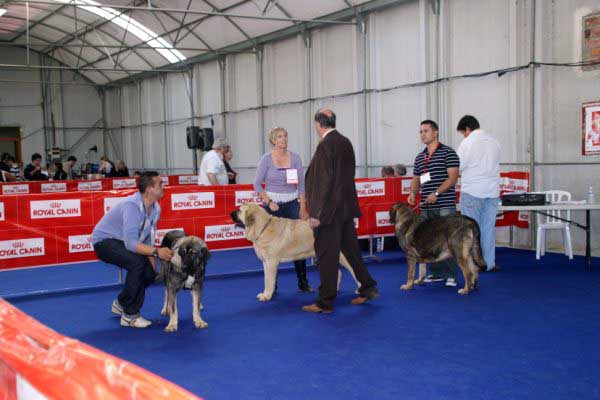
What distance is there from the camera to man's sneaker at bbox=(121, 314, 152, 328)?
462 centimetres

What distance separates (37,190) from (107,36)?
24.9 feet

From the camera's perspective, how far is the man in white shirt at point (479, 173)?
6.41 meters

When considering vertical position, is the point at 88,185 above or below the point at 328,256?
above

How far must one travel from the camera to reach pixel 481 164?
641 centimetres

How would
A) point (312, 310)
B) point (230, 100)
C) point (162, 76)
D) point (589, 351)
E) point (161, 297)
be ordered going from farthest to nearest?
1. point (162, 76)
2. point (230, 100)
3. point (161, 297)
4. point (312, 310)
5. point (589, 351)

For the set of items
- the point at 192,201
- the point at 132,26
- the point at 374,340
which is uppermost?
the point at 132,26

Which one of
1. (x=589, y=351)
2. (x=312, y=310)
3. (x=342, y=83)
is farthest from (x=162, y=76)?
(x=589, y=351)

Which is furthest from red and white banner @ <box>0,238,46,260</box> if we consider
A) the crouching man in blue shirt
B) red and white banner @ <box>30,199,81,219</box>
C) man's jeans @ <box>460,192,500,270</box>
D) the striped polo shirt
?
man's jeans @ <box>460,192,500,270</box>

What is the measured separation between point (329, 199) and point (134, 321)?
6.09 feet

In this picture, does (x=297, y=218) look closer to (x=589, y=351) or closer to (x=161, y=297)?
(x=161, y=297)

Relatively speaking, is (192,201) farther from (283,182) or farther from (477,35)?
(477,35)

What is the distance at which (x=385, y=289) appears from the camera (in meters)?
5.95

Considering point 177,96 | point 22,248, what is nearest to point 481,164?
point 22,248

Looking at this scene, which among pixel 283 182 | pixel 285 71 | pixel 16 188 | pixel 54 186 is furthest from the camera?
pixel 285 71
